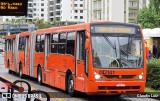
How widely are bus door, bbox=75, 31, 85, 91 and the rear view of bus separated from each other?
30.3 inches

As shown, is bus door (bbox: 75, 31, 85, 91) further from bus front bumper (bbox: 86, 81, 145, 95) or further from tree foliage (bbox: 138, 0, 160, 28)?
tree foliage (bbox: 138, 0, 160, 28)

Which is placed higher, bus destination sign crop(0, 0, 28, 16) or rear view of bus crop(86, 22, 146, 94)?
bus destination sign crop(0, 0, 28, 16)

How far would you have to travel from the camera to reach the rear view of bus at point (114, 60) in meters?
16.5

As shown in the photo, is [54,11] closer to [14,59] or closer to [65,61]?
[14,59]

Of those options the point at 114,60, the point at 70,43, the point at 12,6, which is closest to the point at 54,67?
the point at 70,43

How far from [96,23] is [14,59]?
53.2 ft

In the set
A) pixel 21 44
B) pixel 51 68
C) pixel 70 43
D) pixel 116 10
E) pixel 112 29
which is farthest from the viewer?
pixel 116 10

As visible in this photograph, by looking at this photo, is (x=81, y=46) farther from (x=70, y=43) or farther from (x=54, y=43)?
(x=54, y=43)

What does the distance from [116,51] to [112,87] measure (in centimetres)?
126

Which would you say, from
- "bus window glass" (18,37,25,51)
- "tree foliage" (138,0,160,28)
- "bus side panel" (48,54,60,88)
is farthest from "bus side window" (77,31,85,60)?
"tree foliage" (138,0,160,28)

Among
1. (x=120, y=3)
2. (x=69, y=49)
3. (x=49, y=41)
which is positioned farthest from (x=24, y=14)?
(x=120, y=3)

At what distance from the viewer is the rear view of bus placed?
16.5 metres

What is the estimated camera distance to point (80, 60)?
17750 mm

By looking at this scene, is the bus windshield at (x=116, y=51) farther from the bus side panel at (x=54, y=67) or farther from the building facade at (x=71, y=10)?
the building facade at (x=71, y=10)
